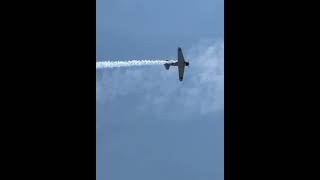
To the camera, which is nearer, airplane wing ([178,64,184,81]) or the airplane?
the airplane

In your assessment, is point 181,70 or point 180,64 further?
point 181,70

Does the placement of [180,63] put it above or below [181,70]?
above

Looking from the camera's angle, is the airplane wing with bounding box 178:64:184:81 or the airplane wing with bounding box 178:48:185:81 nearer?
the airplane wing with bounding box 178:48:185:81

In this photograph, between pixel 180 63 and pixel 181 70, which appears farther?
pixel 181 70

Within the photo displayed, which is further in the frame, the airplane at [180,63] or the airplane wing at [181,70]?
the airplane wing at [181,70]

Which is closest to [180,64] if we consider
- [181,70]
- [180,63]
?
[180,63]

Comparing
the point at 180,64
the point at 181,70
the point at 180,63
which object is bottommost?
the point at 181,70

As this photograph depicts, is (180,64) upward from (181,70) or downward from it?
upward

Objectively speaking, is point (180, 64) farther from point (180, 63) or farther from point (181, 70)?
point (181, 70)
